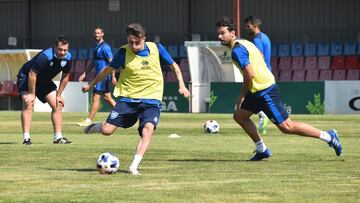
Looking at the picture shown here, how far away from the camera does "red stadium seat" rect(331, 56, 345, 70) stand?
152 ft

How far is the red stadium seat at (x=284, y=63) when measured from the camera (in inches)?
1879

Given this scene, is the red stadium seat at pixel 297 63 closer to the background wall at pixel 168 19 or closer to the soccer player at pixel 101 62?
the background wall at pixel 168 19

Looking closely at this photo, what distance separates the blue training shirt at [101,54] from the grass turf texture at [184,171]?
3995mm

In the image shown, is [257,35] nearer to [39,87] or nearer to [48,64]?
[48,64]

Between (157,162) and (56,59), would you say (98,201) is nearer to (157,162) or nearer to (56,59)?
(157,162)

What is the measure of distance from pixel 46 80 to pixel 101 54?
21.5ft

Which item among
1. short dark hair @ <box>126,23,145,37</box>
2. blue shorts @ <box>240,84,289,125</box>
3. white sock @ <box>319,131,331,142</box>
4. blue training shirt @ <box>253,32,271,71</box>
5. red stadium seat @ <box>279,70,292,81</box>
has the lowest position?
red stadium seat @ <box>279,70,292,81</box>

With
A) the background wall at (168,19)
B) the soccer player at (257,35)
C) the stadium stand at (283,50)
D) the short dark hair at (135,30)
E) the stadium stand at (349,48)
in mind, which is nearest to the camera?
the short dark hair at (135,30)

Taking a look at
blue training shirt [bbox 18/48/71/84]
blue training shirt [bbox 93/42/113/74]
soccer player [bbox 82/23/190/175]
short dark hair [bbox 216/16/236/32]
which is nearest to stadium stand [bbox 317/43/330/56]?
blue training shirt [bbox 93/42/113/74]

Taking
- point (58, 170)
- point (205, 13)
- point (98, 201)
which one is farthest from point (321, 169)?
point (205, 13)

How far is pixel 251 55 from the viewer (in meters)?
14.5

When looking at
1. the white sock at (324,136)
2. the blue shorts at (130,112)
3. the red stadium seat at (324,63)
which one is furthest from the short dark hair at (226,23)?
the red stadium seat at (324,63)

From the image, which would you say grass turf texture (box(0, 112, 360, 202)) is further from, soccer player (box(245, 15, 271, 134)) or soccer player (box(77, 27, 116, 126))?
soccer player (box(77, 27, 116, 126))

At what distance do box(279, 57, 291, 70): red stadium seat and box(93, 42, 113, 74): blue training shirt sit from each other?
2311 cm
